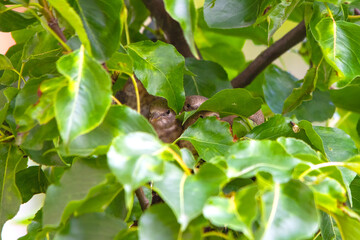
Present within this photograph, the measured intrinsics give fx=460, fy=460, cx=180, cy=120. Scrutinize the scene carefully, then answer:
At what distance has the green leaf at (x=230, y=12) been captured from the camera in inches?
22.4

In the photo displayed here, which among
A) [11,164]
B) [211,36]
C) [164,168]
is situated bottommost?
[211,36]

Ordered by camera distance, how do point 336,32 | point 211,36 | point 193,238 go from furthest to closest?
1. point 211,36
2. point 336,32
3. point 193,238

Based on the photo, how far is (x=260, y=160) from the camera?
343 millimetres

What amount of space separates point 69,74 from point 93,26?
9cm

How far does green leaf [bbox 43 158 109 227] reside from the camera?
350 mm

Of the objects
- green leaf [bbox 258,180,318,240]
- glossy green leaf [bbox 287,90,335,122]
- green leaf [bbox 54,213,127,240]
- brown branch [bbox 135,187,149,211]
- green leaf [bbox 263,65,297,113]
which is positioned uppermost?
green leaf [bbox 258,180,318,240]

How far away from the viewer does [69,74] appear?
35 centimetres

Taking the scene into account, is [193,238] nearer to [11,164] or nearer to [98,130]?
[98,130]

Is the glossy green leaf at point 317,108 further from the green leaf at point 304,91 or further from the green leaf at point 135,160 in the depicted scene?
the green leaf at point 135,160

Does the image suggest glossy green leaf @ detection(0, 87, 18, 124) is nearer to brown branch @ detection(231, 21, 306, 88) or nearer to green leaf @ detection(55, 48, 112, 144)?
green leaf @ detection(55, 48, 112, 144)

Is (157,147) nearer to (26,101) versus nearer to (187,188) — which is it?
(187,188)

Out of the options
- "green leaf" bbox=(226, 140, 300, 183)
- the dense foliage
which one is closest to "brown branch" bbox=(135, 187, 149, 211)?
the dense foliage

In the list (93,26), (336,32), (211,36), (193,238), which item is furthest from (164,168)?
(211,36)

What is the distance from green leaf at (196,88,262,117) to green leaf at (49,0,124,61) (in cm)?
15
